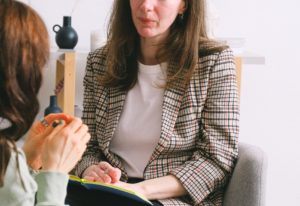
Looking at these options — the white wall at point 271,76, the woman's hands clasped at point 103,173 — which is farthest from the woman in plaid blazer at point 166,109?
the white wall at point 271,76

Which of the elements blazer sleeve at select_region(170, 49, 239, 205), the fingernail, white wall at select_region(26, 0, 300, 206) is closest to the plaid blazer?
blazer sleeve at select_region(170, 49, 239, 205)

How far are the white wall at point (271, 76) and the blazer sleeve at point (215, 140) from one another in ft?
2.94

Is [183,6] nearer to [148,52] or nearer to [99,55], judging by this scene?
[148,52]

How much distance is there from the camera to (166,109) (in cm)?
154

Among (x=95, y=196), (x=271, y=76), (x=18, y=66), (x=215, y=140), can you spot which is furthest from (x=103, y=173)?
(x=271, y=76)

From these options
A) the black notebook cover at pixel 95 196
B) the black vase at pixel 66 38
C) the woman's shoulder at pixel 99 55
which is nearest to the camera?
the black notebook cover at pixel 95 196

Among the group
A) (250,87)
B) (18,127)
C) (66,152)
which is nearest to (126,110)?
(66,152)

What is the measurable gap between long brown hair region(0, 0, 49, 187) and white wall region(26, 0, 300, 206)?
1.37m

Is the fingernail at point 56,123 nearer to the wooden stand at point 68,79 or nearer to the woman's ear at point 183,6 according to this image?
the woman's ear at point 183,6

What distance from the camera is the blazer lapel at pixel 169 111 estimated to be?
4.97 feet

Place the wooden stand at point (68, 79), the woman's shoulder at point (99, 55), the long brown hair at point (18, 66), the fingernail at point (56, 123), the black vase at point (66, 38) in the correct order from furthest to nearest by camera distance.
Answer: the black vase at point (66, 38) < the wooden stand at point (68, 79) < the woman's shoulder at point (99, 55) < the fingernail at point (56, 123) < the long brown hair at point (18, 66)

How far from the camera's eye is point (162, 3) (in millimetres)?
1589

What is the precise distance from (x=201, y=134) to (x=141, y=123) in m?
0.18

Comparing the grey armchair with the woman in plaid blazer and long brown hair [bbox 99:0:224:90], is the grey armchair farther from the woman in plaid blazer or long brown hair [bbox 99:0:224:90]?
long brown hair [bbox 99:0:224:90]
